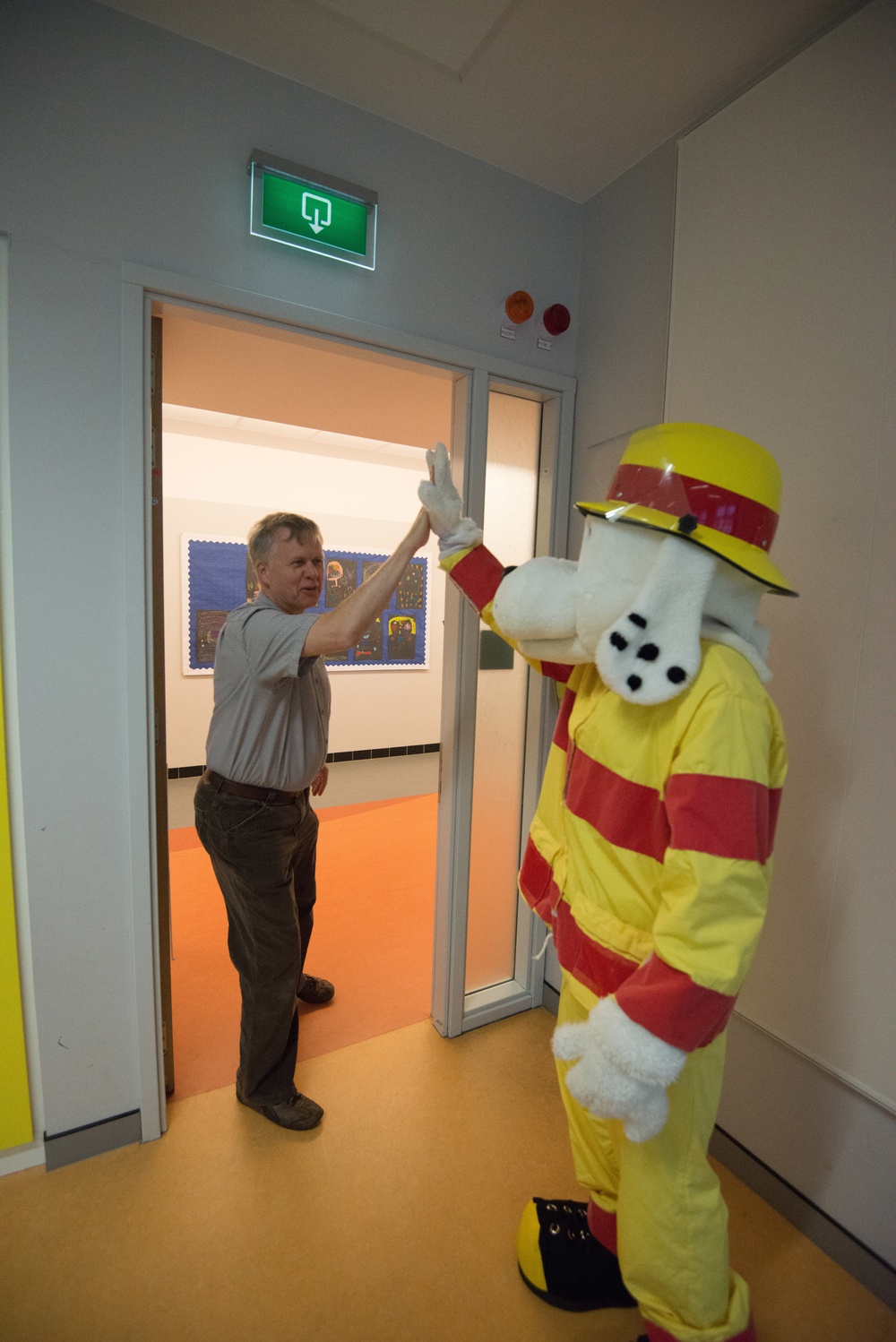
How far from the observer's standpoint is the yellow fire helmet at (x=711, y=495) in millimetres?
1037

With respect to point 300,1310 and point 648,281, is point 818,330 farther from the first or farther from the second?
point 300,1310

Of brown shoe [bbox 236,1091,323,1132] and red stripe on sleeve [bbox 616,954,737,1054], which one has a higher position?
red stripe on sleeve [bbox 616,954,737,1054]

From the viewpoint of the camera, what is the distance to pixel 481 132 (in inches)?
73.5

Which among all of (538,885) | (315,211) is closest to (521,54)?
(315,211)

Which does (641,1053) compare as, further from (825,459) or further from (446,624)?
(446,624)

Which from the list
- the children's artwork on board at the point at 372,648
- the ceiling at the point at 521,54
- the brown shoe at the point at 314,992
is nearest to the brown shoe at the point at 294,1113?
the brown shoe at the point at 314,992

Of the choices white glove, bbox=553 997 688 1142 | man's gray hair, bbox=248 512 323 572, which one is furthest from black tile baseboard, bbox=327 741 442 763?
white glove, bbox=553 997 688 1142

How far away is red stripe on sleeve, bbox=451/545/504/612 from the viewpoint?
1523mm

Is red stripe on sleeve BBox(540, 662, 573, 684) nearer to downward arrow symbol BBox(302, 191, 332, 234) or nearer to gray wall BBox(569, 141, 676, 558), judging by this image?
gray wall BBox(569, 141, 676, 558)

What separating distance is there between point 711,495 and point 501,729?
55.5 inches

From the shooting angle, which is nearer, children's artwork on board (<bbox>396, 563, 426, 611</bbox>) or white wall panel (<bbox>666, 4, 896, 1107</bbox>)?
white wall panel (<bbox>666, 4, 896, 1107</bbox>)

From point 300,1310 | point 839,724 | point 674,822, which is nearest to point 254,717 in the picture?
point 674,822

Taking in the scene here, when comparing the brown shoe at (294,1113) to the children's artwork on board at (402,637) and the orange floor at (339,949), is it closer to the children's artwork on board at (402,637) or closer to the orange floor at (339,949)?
the orange floor at (339,949)

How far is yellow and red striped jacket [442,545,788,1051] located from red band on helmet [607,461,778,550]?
0.20 metres
